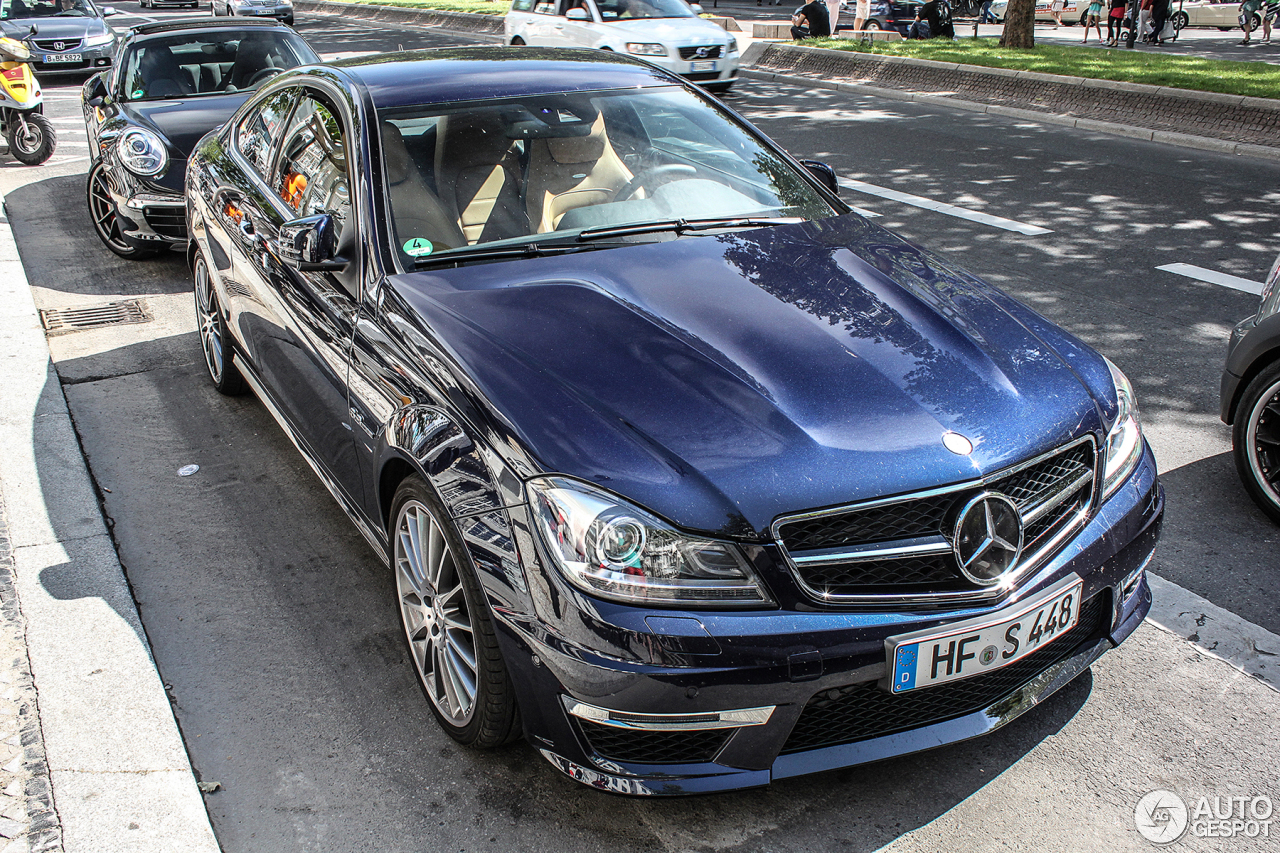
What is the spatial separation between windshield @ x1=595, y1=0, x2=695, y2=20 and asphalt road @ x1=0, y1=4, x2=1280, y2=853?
10453mm

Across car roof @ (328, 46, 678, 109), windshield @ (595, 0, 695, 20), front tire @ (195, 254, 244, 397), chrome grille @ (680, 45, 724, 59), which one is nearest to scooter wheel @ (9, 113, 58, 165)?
front tire @ (195, 254, 244, 397)

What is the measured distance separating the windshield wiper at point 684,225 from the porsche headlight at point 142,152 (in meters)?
5.12

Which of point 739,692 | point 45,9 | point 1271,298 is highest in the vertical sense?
point 45,9

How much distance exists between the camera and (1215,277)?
694 cm

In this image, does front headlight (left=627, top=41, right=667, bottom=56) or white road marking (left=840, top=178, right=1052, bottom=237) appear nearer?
white road marking (left=840, top=178, right=1052, bottom=237)

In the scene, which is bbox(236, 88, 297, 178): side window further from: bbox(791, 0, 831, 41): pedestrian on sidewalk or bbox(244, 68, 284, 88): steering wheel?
bbox(791, 0, 831, 41): pedestrian on sidewalk

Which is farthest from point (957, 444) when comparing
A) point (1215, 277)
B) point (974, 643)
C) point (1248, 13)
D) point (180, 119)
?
point (1248, 13)

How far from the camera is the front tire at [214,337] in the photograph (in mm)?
5277

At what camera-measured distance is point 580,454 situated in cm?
252

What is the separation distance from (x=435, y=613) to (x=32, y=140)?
1030cm

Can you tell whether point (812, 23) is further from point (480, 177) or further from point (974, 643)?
point (974, 643)

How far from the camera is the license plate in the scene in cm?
245

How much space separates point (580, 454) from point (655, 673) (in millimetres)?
517

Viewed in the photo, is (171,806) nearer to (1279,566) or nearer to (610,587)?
(610,587)
